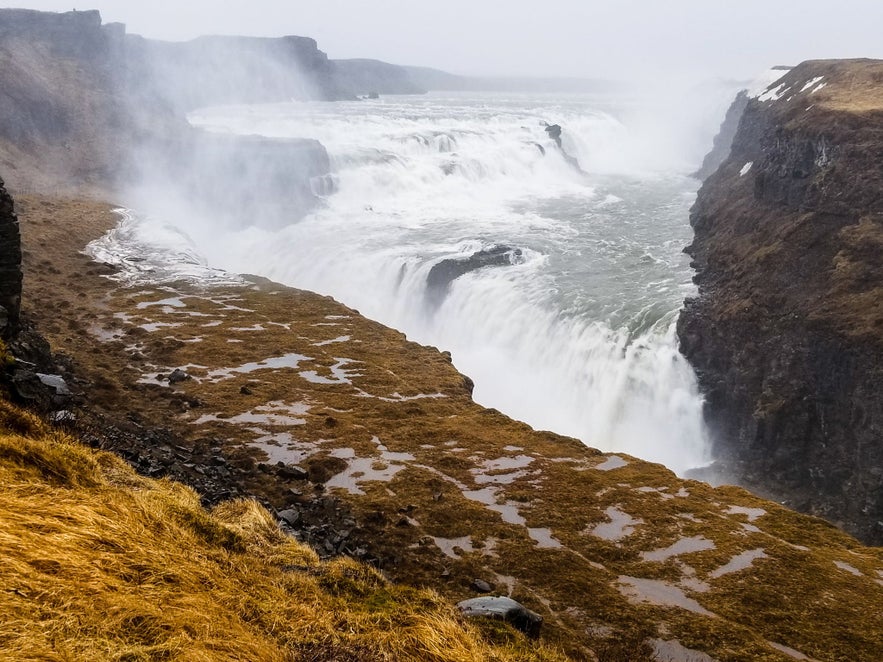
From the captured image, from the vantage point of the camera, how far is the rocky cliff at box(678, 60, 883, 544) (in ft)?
73.6

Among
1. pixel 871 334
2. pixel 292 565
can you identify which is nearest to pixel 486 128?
pixel 871 334

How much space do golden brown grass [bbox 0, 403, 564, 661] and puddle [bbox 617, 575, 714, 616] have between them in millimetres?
4077

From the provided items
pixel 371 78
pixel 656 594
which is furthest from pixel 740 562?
pixel 371 78

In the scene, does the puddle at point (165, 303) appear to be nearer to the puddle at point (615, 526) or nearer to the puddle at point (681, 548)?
the puddle at point (615, 526)

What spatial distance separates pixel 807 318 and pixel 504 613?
22.5 metres

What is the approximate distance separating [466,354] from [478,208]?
26.0 m

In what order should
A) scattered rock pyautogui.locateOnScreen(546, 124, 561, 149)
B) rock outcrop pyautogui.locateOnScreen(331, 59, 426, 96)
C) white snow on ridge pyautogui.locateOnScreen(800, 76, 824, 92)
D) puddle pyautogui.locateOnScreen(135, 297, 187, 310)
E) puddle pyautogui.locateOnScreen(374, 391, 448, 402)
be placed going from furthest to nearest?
rock outcrop pyautogui.locateOnScreen(331, 59, 426, 96) < scattered rock pyautogui.locateOnScreen(546, 124, 561, 149) < white snow on ridge pyautogui.locateOnScreen(800, 76, 824, 92) < puddle pyautogui.locateOnScreen(135, 297, 187, 310) < puddle pyautogui.locateOnScreen(374, 391, 448, 402)

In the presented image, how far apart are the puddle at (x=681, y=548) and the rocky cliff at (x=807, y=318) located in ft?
33.2

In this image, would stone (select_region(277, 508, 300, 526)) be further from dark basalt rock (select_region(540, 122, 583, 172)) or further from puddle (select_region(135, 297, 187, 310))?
dark basalt rock (select_region(540, 122, 583, 172))

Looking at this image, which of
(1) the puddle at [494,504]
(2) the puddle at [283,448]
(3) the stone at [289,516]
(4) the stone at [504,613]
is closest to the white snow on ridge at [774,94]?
(1) the puddle at [494,504]

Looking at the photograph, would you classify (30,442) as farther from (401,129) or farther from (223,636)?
(401,129)

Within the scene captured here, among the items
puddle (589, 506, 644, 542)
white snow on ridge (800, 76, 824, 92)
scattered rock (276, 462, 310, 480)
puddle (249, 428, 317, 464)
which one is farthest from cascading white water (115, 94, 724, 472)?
scattered rock (276, 462, 310, 480)

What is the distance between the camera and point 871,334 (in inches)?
904

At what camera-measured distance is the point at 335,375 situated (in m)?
22.2
